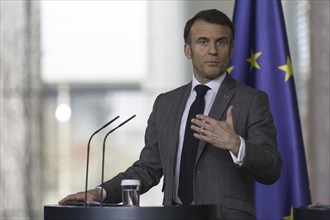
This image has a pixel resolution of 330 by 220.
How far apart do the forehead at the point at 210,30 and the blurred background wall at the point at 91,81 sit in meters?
1.93

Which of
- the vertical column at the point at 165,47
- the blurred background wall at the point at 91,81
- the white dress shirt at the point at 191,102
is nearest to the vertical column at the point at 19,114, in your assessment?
the blurred background wall at the point at 91,81

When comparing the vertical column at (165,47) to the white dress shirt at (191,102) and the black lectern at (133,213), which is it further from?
the black lectern at (133,213)

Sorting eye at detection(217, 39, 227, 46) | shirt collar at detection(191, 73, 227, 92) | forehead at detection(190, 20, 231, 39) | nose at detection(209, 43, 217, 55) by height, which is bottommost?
shirt collar at detection(191, 73, 227, 92)

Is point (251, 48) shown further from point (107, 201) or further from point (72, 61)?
point (107, 201)

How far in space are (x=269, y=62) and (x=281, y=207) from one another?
2.99 feet

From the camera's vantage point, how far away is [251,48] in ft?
17.9

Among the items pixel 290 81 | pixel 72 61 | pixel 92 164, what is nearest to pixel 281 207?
pixel 290 81

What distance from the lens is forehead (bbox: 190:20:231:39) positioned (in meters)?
4.00

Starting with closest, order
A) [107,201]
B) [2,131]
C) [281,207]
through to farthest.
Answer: [107,201] < [281,207] < [2,131]

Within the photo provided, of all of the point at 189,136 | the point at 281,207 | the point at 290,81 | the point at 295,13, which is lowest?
the point at 281,207

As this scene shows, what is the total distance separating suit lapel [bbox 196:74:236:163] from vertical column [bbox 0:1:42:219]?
2193 mm

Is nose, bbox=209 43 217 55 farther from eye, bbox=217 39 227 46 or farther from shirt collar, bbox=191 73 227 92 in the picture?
shirt collar, bbox=191 73 227 92

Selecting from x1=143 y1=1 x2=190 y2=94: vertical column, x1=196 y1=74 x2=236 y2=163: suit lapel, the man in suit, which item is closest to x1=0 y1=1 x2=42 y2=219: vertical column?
x1=143 y1=1 x2=190 y2=94: vertical column

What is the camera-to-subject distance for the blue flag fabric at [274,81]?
17.3 ft
